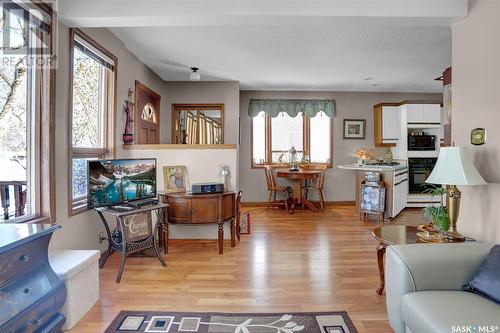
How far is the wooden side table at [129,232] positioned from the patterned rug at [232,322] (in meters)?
0.79

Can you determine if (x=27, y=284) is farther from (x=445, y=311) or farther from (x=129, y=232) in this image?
(x=445, y=311)

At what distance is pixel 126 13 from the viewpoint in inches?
99.6

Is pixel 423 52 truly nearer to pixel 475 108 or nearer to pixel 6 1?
pixel 475 108

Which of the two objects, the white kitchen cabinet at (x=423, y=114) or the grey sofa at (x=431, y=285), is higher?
the white kitchen cabinet at (x=423, y=114)

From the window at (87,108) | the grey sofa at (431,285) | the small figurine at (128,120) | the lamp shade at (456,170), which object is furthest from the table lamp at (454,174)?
the small figurine at (128,120)

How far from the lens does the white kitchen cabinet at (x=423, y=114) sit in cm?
589

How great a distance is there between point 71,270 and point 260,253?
2030 mm

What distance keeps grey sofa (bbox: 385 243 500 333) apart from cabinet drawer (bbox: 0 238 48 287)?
78.6 inches

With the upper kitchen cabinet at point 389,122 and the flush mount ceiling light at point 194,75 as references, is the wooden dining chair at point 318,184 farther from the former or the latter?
Result: the flush mount ceiling light at point 194,75

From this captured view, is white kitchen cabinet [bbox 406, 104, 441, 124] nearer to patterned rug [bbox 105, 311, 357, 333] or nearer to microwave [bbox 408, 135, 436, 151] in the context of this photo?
microwave [bbox 408, 135, 436, 151]

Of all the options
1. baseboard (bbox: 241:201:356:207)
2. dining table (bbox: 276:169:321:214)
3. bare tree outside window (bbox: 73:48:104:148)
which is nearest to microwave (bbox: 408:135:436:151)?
baseboard (bbox: 241:201:356:207)

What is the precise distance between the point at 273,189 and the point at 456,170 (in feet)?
13.6

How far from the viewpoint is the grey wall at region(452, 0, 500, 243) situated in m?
2.16

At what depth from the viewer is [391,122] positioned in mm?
6219
